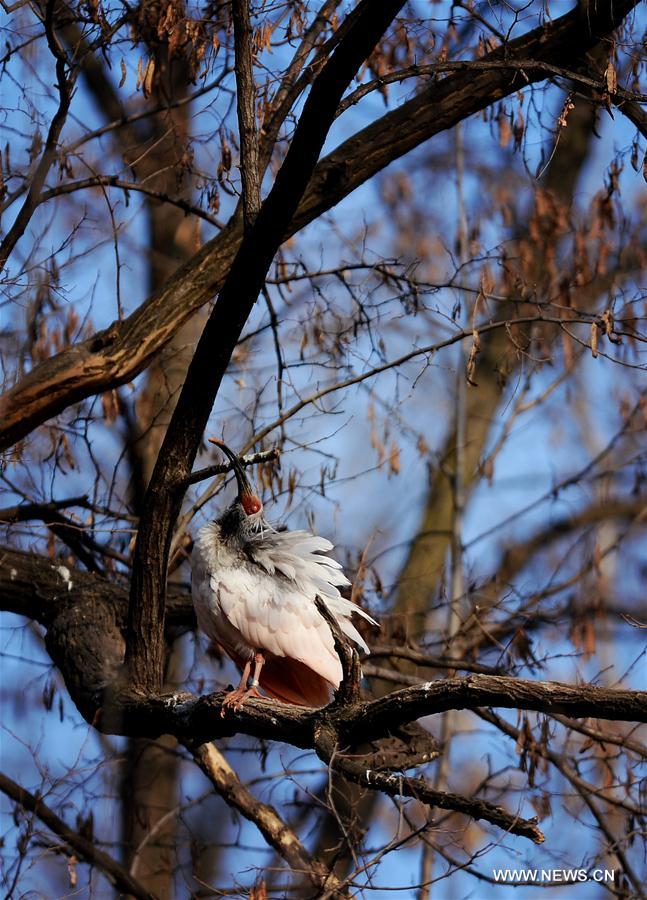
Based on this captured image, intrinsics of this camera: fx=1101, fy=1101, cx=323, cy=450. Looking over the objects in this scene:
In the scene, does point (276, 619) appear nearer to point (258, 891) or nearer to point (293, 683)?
point (293, 683)

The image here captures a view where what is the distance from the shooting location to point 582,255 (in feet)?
27.6

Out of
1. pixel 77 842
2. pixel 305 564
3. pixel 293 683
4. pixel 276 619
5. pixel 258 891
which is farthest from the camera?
pixel 77 842

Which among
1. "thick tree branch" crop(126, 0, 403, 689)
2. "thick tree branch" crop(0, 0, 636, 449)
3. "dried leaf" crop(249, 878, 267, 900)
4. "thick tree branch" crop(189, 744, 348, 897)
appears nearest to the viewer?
"thick tree branch" crop(126, 0, 403, 689)

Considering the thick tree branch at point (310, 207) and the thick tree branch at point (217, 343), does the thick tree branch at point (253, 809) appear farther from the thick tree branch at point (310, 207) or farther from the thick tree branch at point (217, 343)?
the thick tree branch at point (310, 207)

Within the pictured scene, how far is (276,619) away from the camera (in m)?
5.26

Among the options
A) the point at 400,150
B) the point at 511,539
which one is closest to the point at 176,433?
the point at 400,150

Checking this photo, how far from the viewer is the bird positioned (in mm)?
5270

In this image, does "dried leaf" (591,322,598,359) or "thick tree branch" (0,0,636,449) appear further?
"thick tree branch" (0,0,636,449)

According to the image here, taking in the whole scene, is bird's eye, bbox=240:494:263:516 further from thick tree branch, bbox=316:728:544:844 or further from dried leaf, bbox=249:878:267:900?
thick tree branch, bbox=316:728:544:844

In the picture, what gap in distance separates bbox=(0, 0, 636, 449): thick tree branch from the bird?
648mm

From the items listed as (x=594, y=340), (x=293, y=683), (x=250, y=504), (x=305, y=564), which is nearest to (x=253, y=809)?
(x=293, y=683)

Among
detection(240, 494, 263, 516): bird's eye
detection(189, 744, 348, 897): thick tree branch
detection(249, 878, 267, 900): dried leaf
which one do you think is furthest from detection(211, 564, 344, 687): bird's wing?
detection(189, 744, 348, 897): thick tree branch

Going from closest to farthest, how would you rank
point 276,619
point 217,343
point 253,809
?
point 217,343
point 276,619
point 253,809

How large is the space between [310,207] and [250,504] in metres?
1.52
